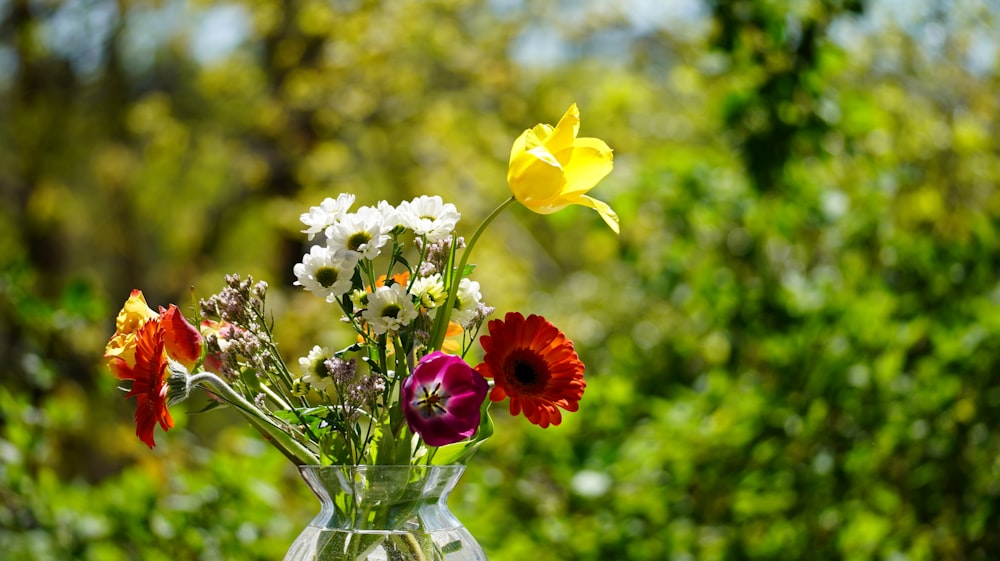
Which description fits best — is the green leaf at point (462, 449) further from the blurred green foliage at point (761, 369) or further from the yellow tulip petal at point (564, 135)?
the blurred green foliage at point (761, 369)

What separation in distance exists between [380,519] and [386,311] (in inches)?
5.9

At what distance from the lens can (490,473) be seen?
7.27 ft

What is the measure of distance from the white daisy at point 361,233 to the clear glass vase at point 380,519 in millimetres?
156

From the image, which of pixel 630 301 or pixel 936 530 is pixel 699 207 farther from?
pixel 630 301

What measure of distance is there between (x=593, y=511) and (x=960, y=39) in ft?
6.71

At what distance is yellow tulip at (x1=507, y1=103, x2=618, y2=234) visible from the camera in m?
0.75

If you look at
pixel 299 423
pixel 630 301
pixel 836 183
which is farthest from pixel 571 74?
pixel 299 423

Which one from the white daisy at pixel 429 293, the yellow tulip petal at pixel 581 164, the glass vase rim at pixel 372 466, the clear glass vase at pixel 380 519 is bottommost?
the clear glass vase at pixel 380 519

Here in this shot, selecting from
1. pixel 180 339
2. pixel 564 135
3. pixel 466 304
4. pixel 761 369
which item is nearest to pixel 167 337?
pixel 180 339

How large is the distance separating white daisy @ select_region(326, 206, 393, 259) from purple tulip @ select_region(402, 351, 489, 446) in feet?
0.30

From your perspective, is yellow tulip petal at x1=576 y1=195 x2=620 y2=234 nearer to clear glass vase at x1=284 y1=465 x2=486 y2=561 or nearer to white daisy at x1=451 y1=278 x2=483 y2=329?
white daisy at x1=451 y1=278 x2=483 y2=329

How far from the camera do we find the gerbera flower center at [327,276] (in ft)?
2.43

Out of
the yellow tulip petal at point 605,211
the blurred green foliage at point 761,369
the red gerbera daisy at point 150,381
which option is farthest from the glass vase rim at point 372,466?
the blurred green foliage at point 761,369

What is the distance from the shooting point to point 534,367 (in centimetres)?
74
